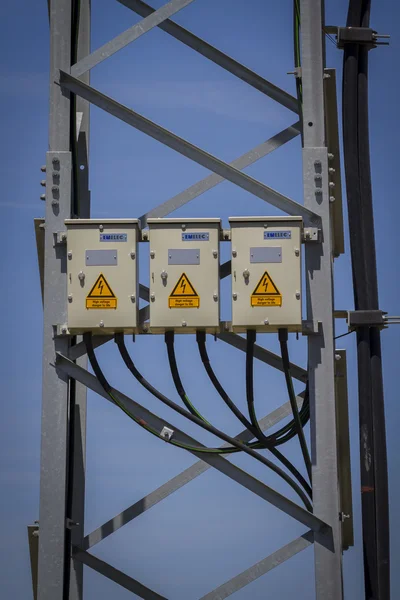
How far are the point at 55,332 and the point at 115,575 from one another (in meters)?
1.46

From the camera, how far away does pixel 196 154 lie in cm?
460

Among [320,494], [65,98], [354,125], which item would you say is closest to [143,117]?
[65,98]

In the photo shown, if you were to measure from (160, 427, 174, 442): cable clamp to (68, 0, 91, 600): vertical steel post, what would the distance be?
2.47 ft

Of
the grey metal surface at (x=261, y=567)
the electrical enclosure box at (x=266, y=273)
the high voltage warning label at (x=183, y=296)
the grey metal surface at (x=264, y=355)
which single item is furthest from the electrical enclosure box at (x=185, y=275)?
the grey metal surface at (x=261, y=567)

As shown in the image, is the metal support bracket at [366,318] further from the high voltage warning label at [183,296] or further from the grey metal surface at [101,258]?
the grey metal surface at [101,258]

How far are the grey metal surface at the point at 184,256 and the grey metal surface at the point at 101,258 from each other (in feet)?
0.92

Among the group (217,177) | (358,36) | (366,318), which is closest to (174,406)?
(217,177)

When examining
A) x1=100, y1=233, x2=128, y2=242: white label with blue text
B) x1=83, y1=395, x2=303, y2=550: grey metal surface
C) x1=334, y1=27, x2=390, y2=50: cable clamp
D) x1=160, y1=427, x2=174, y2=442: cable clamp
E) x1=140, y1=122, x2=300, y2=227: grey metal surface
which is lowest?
x1=83, y1=395, x2=303, y2=550: grey metal surface

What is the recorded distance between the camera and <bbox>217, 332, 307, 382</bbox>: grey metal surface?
4.73m

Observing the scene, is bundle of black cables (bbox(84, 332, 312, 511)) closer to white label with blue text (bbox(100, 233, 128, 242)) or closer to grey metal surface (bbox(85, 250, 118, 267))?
grey metal surface (bbox(85, 250, 118, 267))

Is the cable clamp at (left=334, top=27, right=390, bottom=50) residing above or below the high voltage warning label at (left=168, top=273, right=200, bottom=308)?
above

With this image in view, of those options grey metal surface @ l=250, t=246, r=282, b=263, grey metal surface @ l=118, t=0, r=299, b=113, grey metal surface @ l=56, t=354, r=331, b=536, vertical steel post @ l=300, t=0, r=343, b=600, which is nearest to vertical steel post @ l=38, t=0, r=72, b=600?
grey metal surface @ l=56, t=354, r=331, b=536

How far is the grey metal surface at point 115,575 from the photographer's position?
498cm

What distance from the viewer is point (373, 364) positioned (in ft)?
18.0
